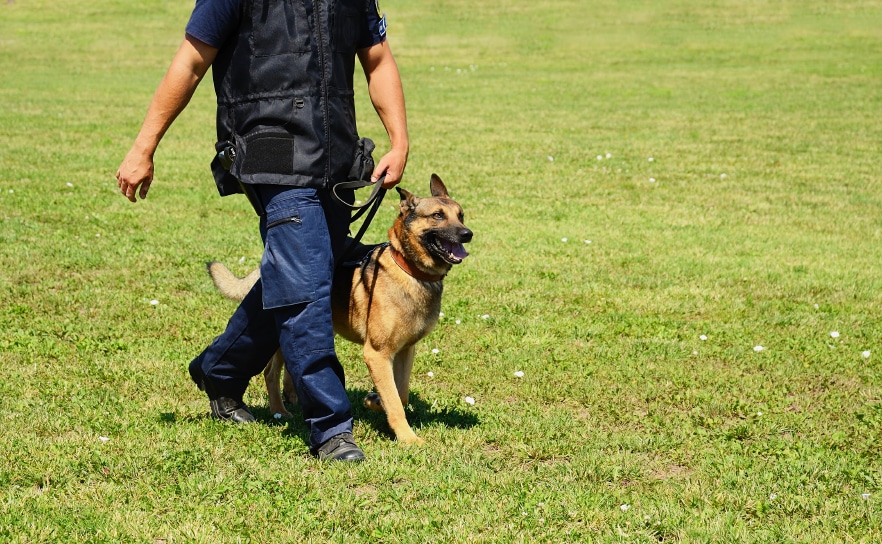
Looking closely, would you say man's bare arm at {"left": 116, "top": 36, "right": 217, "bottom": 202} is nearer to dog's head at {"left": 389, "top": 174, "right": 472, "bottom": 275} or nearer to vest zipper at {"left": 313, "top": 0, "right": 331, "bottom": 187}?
vest zipper at {"left": 313, "top": 0, "right": 331, "bottom": 187}

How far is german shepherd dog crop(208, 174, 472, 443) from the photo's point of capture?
5.23 m

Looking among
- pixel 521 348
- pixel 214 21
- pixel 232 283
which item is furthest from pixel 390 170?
Answer: pixel 521 348

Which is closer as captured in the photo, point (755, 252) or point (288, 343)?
point (288, 343)

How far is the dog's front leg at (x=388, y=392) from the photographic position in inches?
206

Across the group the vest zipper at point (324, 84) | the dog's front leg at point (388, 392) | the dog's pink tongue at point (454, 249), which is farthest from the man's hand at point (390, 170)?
the dog's front leg at point (388, 392)

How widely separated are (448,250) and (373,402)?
1.07m

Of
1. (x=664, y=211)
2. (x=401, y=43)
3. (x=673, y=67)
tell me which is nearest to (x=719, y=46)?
(x=673, y=67)

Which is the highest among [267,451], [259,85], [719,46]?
[259,85]

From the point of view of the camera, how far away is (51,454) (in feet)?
15.7

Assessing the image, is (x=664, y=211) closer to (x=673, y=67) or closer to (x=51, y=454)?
(x=51, y=454)

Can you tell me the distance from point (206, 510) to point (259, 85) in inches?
76.0

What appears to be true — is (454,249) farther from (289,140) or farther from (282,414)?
(282,414)

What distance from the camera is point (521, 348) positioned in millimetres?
6980

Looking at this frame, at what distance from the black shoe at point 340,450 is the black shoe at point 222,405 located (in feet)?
2.49
